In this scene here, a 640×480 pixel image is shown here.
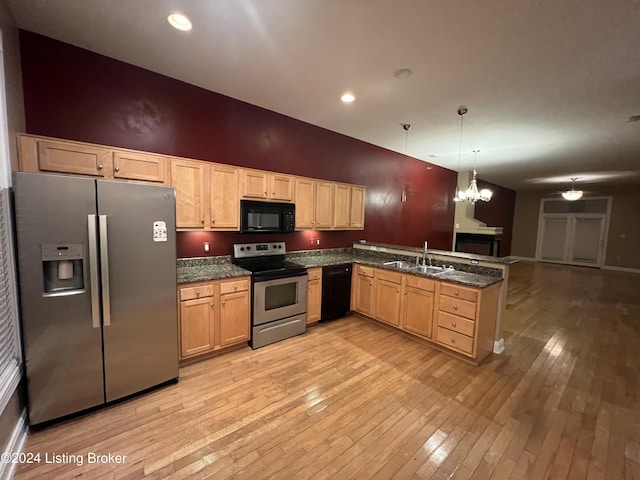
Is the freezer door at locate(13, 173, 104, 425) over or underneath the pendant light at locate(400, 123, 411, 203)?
underneath

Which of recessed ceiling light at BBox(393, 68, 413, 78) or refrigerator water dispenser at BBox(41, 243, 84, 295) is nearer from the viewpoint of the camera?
refrigerator water dispenser at BBox(41, 243, 84, 295)

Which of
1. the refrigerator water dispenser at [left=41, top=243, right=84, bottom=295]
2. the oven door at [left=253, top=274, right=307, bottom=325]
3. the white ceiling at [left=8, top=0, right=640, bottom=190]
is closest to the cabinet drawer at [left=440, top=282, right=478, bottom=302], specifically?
A: the oven door at [left=253, top=274, right=307, bottom=325]

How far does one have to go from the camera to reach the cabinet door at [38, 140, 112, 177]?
216cm

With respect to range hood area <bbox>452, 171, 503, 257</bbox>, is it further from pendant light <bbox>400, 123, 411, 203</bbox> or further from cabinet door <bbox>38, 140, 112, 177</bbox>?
cabinet door <bbox>38, 140, 112, 177</bbox>

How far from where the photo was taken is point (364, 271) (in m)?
4.07

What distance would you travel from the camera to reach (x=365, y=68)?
102 inches

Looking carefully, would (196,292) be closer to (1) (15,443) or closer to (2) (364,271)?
(1) (15,443)

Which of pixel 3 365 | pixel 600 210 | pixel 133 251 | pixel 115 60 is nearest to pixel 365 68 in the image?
pixel 115 60

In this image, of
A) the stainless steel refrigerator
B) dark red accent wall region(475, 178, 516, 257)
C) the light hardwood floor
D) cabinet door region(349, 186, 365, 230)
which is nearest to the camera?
the light hardwood floor

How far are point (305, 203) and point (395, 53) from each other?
6.99ft

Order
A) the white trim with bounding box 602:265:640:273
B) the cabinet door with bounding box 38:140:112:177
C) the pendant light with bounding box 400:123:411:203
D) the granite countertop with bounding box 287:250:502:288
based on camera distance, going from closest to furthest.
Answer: the cabinet door with bounding box 38:140:112:177
the granite countertop with bounding box 287:250:502:288
the pendant light with bounding box 400:123:411:203
the white trim with bounding box 602:265:640:273

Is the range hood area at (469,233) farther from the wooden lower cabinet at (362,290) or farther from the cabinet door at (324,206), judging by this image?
the cabinet door at (324,206)

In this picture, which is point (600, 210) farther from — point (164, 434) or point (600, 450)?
point (164, 434)

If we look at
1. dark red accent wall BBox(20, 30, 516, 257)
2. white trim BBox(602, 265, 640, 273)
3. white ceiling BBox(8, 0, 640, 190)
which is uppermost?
white ceiling BBox(8, 0, 640, 190)
